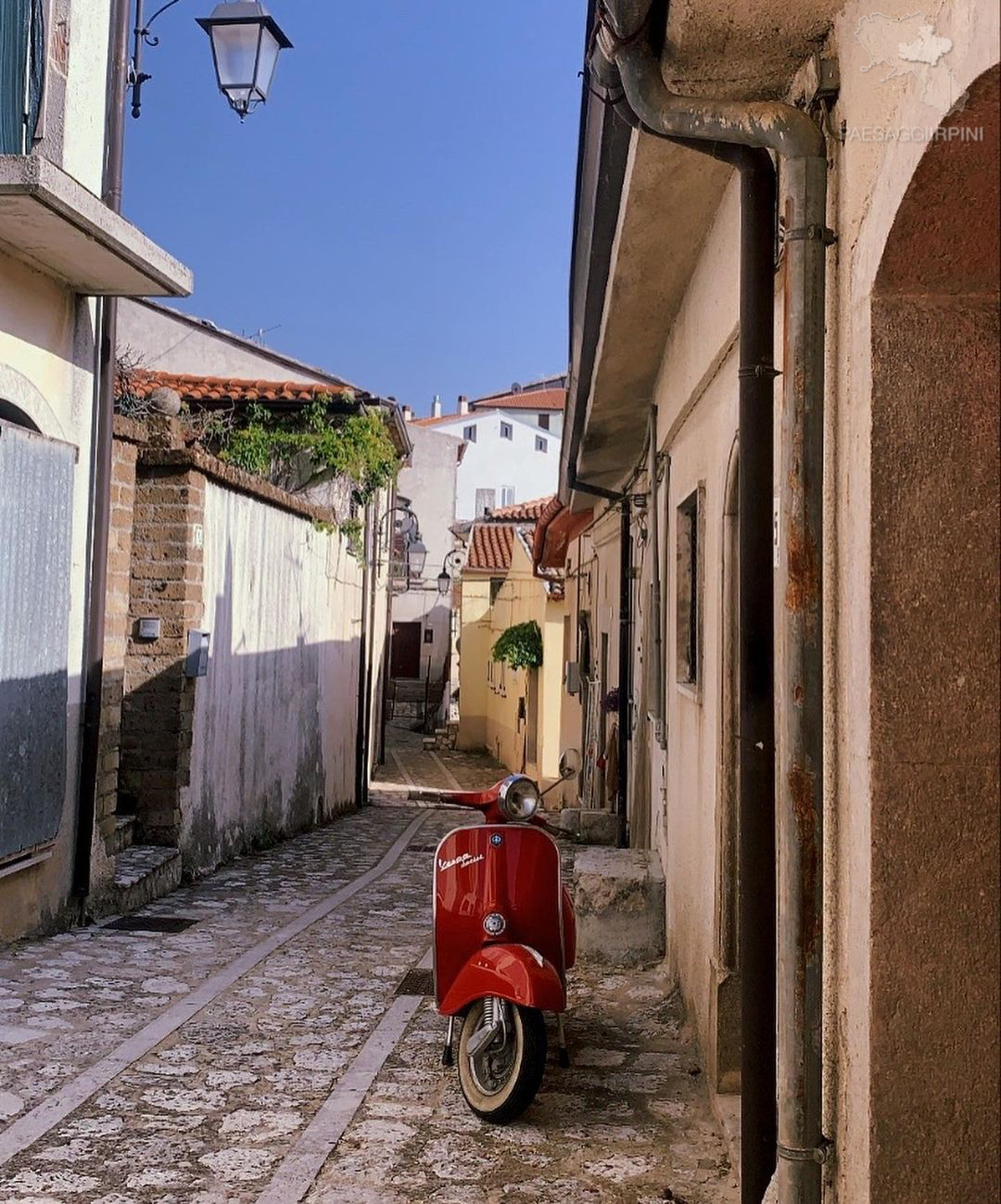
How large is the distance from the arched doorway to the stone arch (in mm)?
5196

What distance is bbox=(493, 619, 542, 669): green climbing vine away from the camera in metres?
23.9

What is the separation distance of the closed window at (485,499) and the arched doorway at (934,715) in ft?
171

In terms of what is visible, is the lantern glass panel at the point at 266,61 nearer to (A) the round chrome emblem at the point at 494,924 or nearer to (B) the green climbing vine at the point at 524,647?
(A) the round chrome emblem at the point at 494,924

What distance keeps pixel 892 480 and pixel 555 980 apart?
260 centimetres

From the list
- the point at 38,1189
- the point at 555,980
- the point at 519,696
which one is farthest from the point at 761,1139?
the point at 519,696

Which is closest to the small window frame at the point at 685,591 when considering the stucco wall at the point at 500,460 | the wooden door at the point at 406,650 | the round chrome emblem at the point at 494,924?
the round chrome emblem at the point at 494,924

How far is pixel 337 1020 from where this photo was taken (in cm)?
541

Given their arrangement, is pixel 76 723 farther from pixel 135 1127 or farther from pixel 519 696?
pixel 519 696

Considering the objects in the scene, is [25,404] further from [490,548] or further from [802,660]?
[490,548]

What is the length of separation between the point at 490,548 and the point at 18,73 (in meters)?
25.6

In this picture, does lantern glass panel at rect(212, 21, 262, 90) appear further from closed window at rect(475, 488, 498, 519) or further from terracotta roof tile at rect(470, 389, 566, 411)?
terracotta roof tile at rect(470, 389, 566, 411)

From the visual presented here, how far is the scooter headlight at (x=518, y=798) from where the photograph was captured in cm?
496

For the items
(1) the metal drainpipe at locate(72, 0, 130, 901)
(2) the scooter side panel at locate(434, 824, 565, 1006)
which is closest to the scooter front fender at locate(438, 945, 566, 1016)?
(2) the scooter side panel at locate(434, 824, 565, 1006)

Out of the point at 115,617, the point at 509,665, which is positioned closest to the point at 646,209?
the point at 115,617
